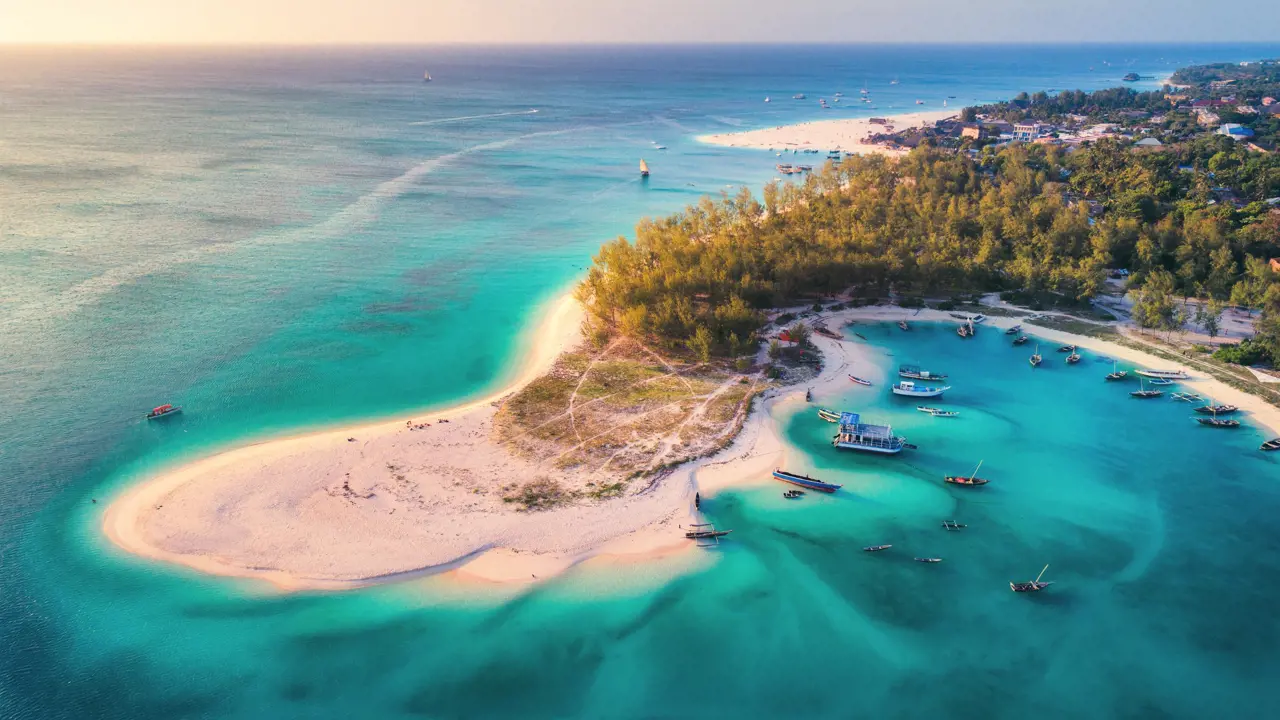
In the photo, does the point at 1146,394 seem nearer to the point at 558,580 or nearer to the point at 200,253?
the point at 558,580

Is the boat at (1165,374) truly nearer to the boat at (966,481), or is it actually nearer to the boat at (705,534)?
the boat at (966,481)

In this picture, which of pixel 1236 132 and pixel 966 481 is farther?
pixel 1236 132

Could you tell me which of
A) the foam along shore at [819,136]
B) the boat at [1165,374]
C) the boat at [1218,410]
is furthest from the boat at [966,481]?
the foam along shore at [819,136]

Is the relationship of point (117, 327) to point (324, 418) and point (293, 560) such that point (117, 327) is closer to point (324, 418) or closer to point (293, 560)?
point (324, 418)

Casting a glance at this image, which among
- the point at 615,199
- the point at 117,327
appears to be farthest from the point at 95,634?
the point at 615,199

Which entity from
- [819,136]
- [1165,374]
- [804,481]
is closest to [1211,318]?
[1165,374]

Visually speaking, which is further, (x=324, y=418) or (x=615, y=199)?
(x=615, y=199)
